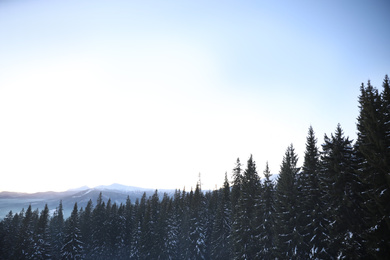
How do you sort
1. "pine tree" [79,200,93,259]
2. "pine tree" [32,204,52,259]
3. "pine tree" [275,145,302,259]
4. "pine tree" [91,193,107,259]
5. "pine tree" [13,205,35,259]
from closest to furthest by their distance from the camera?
"pine tree" [275,145,302,259] < "pine tree" [13,205,35,259] < "pine tree" [32,204,52,259] < "pine tree" [91,193,107,259] < "pine tree" [79,200,93,259]

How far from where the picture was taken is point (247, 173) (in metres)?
39.3

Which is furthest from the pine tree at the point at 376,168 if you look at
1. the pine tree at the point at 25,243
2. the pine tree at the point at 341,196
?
the pine tree at the point at 25,243

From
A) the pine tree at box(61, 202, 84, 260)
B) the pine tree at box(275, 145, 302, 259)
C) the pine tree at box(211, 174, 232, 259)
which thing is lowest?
the pine tree at box(61, 202, 84, 260)


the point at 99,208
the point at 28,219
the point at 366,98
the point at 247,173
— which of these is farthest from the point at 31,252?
the point at 366,98

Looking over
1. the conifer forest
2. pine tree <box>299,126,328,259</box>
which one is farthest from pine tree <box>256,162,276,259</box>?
pine tree <box>299,126,328,259</box>

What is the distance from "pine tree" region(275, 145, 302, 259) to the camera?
83.0 ft

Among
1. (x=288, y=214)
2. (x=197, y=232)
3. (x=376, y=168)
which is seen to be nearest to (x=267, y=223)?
(x=288, y=214)

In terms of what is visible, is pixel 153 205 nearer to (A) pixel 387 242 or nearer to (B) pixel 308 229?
(B) pixel 308 229

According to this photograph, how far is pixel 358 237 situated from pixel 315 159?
9.71 m

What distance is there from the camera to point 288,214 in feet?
88.1

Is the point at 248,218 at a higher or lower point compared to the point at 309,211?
lower

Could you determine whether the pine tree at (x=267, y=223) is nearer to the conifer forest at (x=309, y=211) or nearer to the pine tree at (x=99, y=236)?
the conifer forest at (x=309, y=211)

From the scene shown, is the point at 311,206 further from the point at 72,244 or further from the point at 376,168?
the point at 72,244

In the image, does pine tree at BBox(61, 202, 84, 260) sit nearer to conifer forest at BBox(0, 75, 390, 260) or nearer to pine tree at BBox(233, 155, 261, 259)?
conifer forest at BBox(0, 75, 390, 260)
